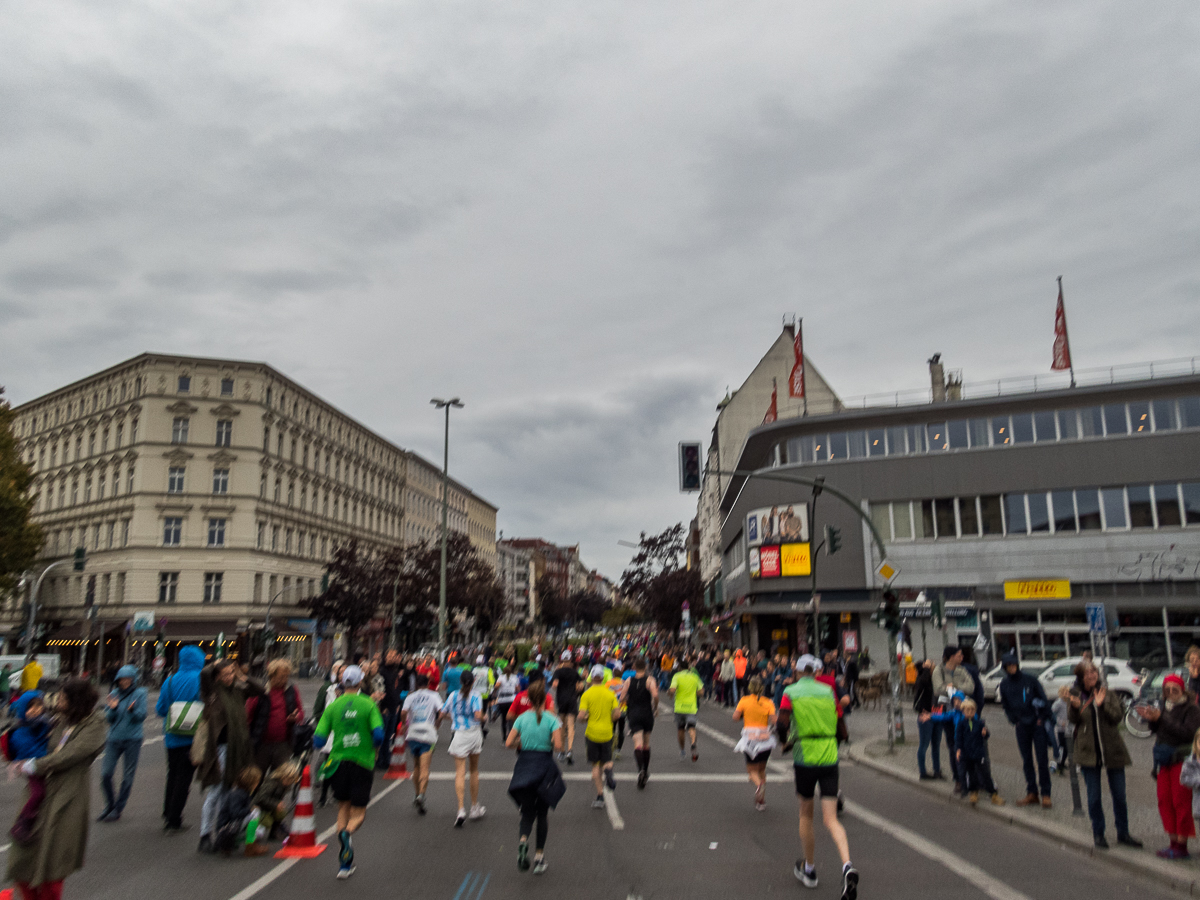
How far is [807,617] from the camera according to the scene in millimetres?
41844

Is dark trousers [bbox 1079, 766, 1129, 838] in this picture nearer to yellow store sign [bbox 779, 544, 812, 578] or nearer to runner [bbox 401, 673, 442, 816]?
runner [bbox 401, 673, 442, 816]

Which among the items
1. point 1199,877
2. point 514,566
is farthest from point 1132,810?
point 514,566

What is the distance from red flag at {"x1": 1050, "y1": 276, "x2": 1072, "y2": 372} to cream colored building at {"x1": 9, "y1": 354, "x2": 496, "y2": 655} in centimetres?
4054

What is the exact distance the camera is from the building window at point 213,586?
49.0 metres

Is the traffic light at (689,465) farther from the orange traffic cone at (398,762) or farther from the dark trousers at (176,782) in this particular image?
the dark trousers at (176,782)

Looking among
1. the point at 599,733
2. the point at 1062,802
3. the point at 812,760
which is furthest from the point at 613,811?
the point at 1062,802

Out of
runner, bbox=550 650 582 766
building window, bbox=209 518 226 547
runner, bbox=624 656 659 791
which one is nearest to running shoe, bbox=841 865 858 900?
runner, bbox=624 656 659 791

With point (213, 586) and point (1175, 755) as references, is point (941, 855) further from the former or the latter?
point (213, 586)

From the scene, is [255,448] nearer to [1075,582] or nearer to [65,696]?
[1075,582]

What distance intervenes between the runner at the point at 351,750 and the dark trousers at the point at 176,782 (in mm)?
2243

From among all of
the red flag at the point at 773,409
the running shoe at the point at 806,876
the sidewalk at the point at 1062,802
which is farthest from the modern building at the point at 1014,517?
the running shoe at the point at 806,876

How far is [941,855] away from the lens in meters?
8.30

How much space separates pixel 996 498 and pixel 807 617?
34.6 ft

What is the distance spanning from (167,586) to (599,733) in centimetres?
4490
